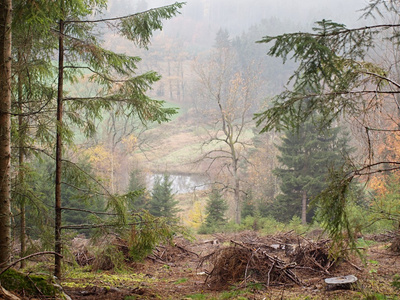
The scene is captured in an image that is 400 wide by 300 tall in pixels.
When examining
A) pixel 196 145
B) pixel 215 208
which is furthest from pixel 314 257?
pixel 196 145

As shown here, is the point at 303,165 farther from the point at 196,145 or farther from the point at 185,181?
A: the point at 196,145

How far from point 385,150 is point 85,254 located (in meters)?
18.6

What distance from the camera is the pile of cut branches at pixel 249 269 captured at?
568 centimetres

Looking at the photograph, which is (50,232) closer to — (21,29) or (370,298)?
(21,29)

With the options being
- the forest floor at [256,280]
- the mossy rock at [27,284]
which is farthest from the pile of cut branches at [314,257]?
the mossy rock at [27,284]

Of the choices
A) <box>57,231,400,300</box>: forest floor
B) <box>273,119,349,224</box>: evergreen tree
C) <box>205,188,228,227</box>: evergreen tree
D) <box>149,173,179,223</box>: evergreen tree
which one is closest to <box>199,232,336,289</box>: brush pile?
<box>57,231,400,300</box>: forest floor

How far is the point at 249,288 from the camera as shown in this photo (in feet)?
17.7

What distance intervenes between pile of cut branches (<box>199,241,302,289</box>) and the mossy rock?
3.33 metres

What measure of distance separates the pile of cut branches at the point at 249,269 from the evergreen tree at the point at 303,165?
1393 centimetres

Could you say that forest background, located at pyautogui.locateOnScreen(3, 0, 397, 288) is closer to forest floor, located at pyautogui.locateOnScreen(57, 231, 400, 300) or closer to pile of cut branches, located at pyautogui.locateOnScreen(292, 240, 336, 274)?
forest floor, located at pyautogui.locateOnScreen(57, 231, 400, 300)

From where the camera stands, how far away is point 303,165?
2045 centimetres

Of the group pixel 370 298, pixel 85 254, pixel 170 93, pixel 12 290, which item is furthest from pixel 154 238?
pixel 170 93

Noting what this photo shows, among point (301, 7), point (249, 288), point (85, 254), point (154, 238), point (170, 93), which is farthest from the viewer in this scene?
point (301, 7)

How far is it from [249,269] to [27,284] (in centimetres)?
391
